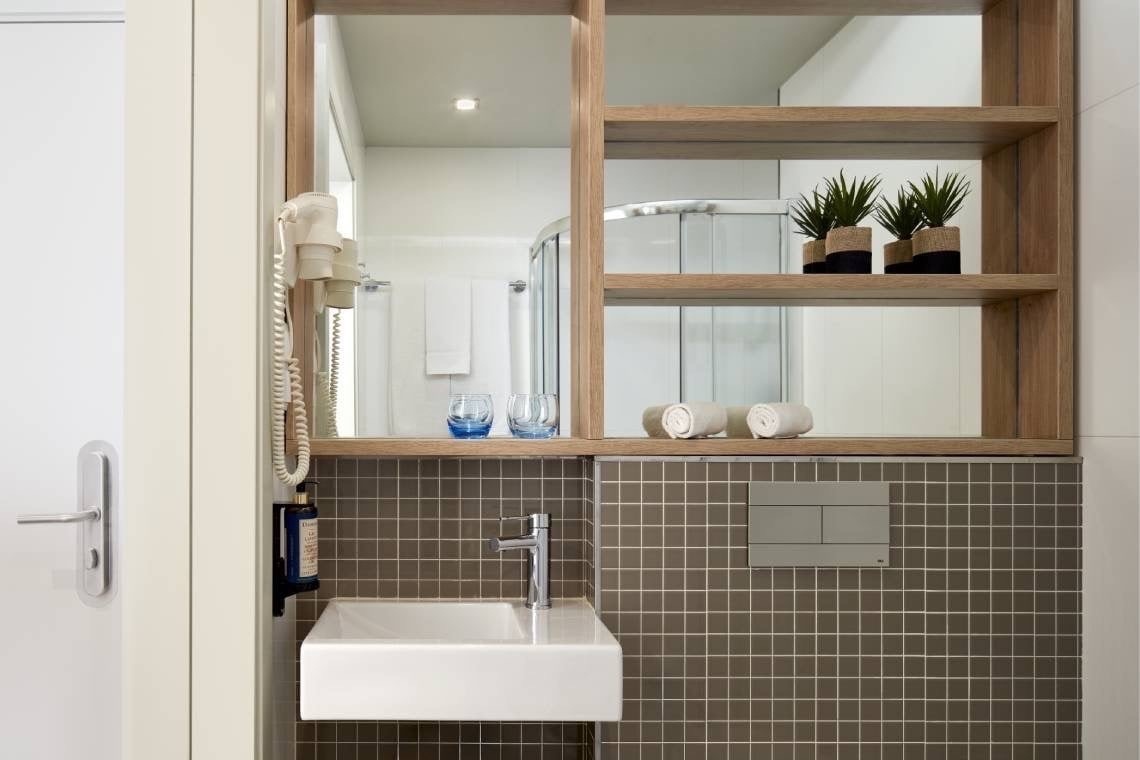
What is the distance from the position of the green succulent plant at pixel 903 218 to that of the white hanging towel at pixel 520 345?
2.53 ft

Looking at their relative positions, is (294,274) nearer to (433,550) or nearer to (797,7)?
(433,550)

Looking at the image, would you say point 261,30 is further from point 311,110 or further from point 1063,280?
point 1063,280

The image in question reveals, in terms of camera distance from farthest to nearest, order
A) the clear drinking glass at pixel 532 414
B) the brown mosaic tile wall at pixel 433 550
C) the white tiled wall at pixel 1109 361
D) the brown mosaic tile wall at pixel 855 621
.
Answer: the brown mosaic tile wall at pixel 433 550 < the clear drinking glass at pixel 532 414 < the brown mosaic tile wall at pixel 855 621 < the white tiled wall at pixel 1109 361

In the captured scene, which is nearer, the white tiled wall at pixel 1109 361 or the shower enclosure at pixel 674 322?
the white tiled wall at pixel 1109 361

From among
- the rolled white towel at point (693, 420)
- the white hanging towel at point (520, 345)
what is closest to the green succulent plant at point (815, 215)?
the rolled white towel at point (693, 420)

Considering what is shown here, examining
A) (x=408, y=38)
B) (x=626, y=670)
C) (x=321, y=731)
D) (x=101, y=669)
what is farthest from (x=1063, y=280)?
(x=101, y=669)

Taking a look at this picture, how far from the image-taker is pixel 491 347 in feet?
6.14

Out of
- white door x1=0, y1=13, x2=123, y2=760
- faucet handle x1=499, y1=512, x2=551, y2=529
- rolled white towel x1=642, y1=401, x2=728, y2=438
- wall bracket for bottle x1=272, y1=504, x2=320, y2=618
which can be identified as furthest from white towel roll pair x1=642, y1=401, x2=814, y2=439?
white door x1=0, y1=13, x2=123, y2=760

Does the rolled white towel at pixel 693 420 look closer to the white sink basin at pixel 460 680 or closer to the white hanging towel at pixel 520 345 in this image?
the white hanging towel at pixel 520 345

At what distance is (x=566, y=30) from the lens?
1.91 metres

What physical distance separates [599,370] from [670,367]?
0.33m

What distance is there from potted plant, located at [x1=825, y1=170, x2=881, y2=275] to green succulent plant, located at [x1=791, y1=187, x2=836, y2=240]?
1 cm

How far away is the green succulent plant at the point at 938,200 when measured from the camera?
1795 mm

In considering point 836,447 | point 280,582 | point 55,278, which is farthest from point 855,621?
point 55,278
